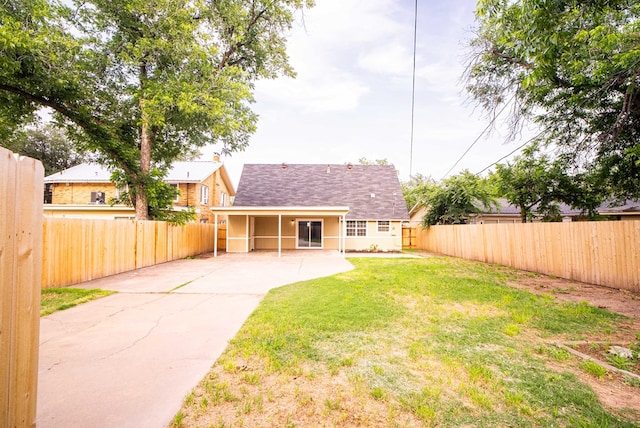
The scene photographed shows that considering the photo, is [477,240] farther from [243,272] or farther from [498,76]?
[243,272]

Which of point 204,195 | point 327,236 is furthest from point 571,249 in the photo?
point 204,195

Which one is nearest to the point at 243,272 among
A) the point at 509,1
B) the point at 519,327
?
the point at 519,327

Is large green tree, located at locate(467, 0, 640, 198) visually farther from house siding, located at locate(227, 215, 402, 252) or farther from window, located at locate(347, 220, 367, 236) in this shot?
window, located at locate(347, 220, 367, 236)

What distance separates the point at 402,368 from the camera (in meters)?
3.19

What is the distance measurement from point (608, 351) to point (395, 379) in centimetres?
288

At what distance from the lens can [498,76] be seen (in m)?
9.58

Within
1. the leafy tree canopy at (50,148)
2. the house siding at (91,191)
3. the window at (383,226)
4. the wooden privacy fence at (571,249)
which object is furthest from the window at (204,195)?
the wooden privacy fence at (571,249)

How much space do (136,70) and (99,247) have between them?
8183 mm

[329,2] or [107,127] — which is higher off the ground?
[329,2]

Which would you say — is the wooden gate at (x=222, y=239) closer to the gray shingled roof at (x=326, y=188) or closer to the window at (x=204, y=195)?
the gray shingled roof at (x=326, y=188)

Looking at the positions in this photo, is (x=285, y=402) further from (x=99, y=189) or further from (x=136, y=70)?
(x=99, y=189)

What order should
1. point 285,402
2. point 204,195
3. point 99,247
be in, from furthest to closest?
point 204,195, point 99,247, point 285,402

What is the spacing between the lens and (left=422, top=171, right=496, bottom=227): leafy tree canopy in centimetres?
1800

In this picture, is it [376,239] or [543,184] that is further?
[376,239]
